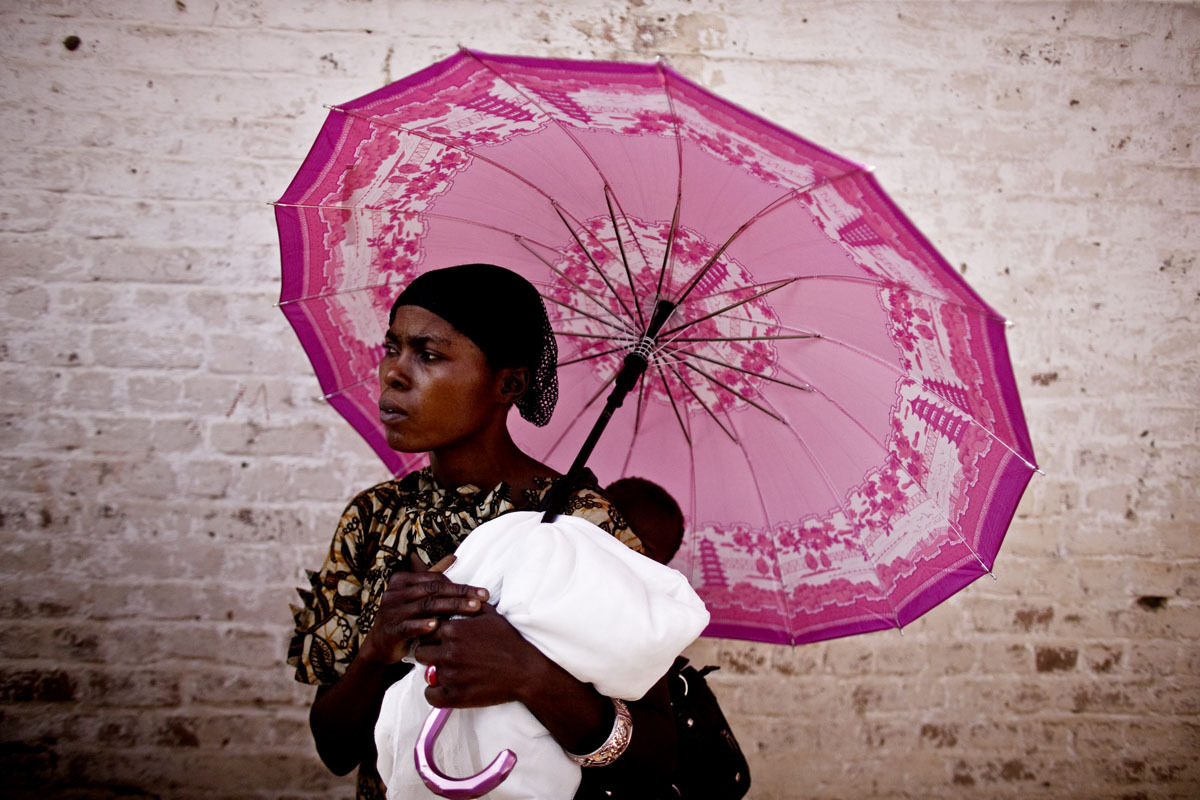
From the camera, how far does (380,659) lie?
136 centimetres

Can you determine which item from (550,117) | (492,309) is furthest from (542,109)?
(492,309)

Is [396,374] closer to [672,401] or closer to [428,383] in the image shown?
[428,383]

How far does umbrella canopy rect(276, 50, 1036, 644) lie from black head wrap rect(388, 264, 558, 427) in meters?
0.19

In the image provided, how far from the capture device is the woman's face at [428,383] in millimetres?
1528

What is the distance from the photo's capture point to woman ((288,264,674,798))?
130cm

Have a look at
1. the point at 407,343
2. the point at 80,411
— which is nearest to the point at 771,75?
the point at 407,343

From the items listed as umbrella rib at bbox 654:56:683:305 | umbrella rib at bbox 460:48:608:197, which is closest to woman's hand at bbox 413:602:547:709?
umbrella rib at bbox 654:56:683:305

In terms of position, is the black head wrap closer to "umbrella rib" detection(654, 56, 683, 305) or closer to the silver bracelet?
"umbrella rib" detection(654, 56, 683, 305)

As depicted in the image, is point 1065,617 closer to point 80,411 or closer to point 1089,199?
point 1089,199

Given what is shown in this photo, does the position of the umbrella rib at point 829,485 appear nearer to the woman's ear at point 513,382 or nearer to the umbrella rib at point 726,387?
the umbrella rib at point 726,387

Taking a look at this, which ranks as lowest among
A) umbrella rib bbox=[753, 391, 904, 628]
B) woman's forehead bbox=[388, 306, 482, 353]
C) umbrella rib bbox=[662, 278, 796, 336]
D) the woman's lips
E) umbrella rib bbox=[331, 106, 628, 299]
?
umbrella rib bbox=[753, 391, 904, 628]

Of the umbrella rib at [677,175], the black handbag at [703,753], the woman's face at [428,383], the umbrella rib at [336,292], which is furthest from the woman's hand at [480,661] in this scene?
the umbrella rib at [336,292]

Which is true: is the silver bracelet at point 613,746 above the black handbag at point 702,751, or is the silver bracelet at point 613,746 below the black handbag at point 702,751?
above

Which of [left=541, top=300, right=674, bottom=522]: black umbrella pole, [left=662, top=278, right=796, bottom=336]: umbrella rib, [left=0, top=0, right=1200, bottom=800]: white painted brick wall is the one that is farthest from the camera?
[left=0, top=0, right=1200, bottom=800]: white painted brick wall
